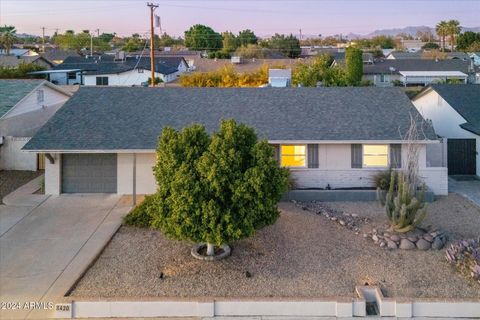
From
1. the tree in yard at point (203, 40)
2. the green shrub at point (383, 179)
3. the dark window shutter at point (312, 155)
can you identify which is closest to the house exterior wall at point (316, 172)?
the dark window shutter at point (312, 155)

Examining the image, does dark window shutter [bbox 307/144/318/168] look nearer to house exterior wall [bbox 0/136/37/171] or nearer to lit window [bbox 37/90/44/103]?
house exterior wall [bbox 0/136/37/171]

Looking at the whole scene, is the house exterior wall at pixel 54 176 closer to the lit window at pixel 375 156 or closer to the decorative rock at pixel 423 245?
the lit window at pixel 375 156

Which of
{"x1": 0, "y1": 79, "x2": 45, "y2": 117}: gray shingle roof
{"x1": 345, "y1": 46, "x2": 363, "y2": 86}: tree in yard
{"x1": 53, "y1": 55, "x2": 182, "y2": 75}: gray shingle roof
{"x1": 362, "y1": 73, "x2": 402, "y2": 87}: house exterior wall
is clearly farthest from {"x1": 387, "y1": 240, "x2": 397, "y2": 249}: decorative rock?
{"x1": 362, "y1": 73, "x2": 402, "y2": 87}: house exterior wall

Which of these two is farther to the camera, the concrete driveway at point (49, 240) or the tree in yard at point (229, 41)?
the tree in yard at point (229, 41)

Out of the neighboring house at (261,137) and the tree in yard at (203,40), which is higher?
the tree in yard at (203,40)

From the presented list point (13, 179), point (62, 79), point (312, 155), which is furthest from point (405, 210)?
point (62, 79)

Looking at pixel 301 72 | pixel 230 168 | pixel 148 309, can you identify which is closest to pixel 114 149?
pixel 230 168
